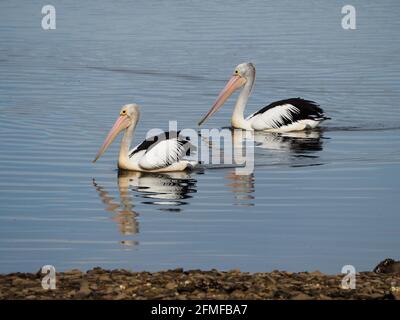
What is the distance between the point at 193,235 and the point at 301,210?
154 cm

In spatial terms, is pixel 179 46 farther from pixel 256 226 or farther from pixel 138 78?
pixel 256 226

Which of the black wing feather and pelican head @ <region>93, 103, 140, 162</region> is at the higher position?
→ the black wing feather

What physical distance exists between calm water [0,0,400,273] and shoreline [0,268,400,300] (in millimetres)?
1191

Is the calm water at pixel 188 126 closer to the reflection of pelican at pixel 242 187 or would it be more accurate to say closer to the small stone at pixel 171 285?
the reflection of pelican at pixel 242 187

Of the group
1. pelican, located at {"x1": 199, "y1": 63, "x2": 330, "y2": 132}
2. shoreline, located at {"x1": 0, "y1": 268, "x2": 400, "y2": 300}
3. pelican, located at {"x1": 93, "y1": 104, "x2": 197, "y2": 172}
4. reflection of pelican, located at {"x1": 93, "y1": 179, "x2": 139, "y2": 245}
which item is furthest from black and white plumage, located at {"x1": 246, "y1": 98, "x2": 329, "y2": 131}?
shoreline, located at {"x1": 0, "y1": 268, "x2": 400, "y2": 300}

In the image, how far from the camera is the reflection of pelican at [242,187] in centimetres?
1213

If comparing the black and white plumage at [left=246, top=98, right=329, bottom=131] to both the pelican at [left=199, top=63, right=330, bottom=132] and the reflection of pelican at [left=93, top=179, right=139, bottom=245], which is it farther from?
the reflection of pelican at [left=93, top=179, right=139, bottom=245]

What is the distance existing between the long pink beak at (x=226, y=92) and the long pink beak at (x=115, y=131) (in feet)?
9.94

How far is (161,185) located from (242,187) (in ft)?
3.57

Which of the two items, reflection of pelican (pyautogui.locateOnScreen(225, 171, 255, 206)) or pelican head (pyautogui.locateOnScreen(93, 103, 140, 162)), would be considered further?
pelican head (pyautogui.locateOnScreen(93, 103, 140, 162))

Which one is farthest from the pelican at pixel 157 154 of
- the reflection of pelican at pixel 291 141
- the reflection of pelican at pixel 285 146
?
the reflection of pelican at pixel 291 141

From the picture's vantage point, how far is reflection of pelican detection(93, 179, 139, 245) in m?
10.7

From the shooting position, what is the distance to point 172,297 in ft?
23.6

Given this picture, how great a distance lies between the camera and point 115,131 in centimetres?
1446
